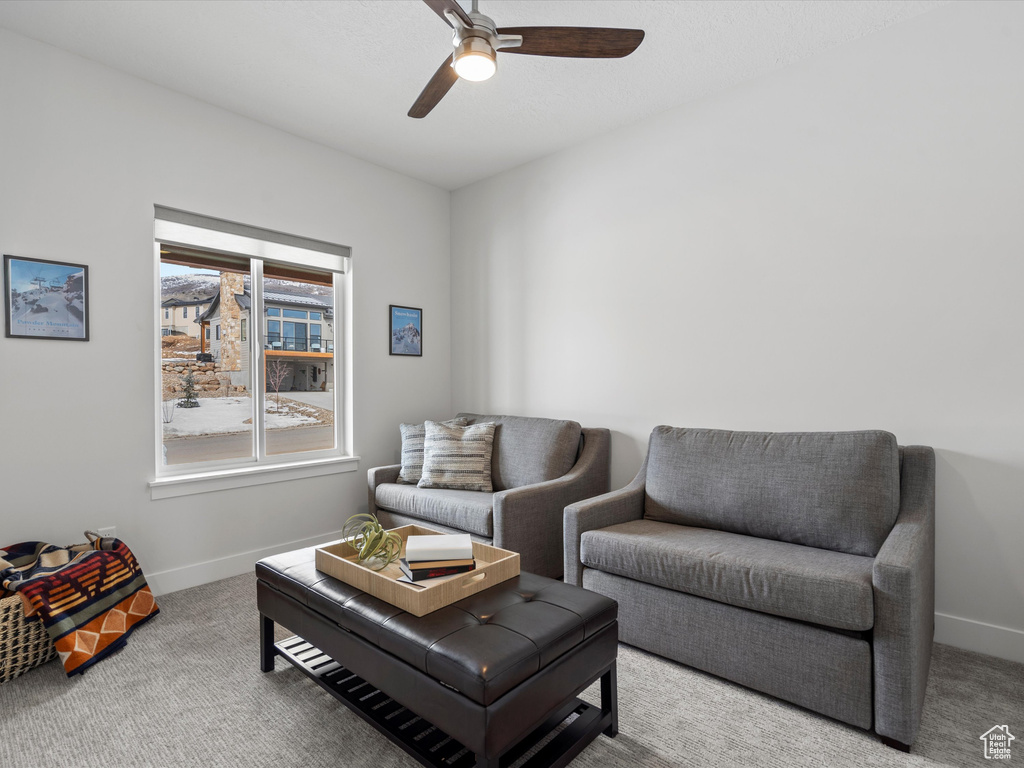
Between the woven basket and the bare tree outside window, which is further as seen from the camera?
the bare tree outside window

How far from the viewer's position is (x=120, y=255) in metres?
2.81

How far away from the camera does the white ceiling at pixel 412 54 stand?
2350 mm

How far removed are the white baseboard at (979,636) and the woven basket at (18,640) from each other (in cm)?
372

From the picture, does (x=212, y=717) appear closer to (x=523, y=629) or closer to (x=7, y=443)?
(x=523, y=629)

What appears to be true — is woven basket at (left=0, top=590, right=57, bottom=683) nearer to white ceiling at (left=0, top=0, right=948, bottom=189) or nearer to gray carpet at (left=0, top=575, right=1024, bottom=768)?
gray carpet at (left=0, top=575, right=1024, bottom=768)

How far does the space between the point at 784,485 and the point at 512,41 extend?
81.6 inches

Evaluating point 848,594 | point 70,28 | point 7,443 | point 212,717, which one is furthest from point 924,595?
point 70,28

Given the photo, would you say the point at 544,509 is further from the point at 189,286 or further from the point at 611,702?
the point at 189,286

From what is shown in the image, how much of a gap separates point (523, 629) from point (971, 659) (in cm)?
203

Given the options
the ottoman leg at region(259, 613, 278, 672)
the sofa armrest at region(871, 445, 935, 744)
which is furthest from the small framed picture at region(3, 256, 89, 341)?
the sofa armrest at region(871, 445, 935, 744)

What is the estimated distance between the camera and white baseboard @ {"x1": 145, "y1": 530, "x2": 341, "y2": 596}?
2942 millimetres

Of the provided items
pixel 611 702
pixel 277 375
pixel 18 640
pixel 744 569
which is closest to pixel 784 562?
pixel 744 569

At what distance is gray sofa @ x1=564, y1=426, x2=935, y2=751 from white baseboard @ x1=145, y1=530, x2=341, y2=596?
2013mm

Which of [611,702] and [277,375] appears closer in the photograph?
[611,702]
